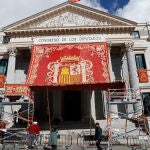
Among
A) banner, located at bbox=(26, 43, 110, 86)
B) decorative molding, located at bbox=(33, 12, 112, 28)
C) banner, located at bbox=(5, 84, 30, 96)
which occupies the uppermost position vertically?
decorative molding, located at bbox=(33, 12, 112, 28)

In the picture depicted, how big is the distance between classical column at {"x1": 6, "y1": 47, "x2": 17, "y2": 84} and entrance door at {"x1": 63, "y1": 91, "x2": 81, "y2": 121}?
6.63m

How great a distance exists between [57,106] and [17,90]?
972 centimetres

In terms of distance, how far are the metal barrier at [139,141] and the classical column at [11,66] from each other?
14.5 m

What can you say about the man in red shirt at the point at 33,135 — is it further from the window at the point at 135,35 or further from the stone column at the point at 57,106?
the window at the point at 135,35

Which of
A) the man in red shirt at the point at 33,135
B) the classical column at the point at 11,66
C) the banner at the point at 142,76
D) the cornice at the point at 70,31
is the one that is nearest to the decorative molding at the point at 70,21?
the cornice at the point at 70,31

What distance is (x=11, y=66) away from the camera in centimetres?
2630

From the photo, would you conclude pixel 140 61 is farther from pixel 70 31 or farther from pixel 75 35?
pixel 70 31

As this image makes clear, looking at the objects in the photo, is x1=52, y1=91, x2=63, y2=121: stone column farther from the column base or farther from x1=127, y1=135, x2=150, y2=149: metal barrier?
x1=127, y1=135, x2=150, y2=149: metal barrier

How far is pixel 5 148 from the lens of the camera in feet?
46.1

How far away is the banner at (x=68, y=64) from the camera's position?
1969 centimetres

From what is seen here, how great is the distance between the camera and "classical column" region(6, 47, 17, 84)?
25.6 metres

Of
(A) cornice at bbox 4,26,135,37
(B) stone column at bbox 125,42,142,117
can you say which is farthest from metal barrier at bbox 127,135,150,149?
(A) cornice at bbox 4,26,135,37

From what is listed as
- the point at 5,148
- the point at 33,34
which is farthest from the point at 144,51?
the point at 5,148

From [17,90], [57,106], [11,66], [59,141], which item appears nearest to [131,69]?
[57,106]
